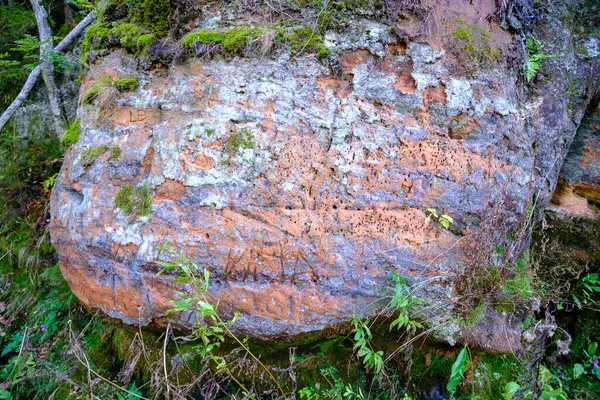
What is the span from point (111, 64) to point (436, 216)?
2.66m

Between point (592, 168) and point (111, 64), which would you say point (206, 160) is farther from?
point (592, 168)

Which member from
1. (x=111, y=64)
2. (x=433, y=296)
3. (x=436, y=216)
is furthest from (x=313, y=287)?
(x=111, y=64)

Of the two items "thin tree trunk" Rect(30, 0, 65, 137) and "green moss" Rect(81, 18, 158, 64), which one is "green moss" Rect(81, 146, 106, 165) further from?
"thin tree trunk" Rect(30, 0, 65, 137)

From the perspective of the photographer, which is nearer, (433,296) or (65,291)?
(433,296)

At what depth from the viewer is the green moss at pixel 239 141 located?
255 cm

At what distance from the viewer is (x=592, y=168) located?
345 cm

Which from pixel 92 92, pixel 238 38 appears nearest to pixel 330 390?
pixel 238 38

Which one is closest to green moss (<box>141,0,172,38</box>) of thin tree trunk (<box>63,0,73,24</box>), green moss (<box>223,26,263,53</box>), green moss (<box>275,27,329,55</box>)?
green moss (<box>223,26,263,53</box>)

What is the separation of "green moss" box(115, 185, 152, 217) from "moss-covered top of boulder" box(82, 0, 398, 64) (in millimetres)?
969

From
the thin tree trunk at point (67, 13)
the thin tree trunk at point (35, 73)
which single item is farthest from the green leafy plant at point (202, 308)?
the thin tree trunk at point (67, 13)

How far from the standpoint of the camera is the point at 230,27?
2.71m

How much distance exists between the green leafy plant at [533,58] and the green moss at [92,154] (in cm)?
338

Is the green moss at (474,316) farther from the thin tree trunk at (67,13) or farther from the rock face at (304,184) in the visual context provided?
the thin tree trunk at (67,13)

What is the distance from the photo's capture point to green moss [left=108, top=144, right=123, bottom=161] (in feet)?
9.00
